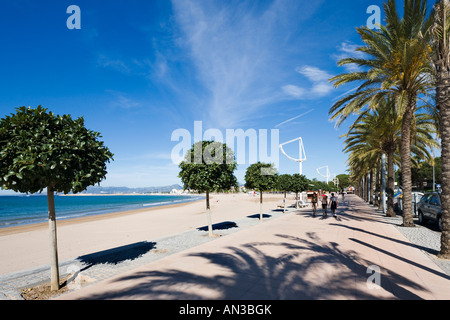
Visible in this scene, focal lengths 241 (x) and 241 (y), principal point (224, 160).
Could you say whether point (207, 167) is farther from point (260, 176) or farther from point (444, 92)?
point (444, 92)

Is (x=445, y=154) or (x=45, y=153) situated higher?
(x=45, y=153)

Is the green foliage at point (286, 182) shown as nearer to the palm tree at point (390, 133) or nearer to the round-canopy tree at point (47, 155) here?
the palm tree at point (390, 133)

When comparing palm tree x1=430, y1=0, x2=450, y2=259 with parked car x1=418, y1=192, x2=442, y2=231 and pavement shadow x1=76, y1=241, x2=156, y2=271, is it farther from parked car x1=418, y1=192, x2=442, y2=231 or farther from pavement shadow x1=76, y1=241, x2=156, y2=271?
pavement shadow x1=76, y1=241, x2=156, y2=271

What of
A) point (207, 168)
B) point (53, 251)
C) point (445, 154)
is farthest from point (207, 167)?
point (445, 154)

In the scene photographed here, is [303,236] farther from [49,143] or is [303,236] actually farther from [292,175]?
[292,175]

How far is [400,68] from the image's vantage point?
12062 millimetres

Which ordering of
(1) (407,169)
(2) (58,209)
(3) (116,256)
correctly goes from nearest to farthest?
(3) (116,256) < (1) (407,169) < (2) (58,209)

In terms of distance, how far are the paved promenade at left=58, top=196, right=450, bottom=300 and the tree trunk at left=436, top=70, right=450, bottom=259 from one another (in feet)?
2.29

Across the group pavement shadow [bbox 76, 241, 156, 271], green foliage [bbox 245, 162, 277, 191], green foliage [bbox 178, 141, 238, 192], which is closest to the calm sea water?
pavement shadow [bbox 76, 241, 156, 271]

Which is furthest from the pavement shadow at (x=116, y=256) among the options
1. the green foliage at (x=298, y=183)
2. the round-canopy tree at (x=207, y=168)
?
the green foliage at (x=298, y=183)

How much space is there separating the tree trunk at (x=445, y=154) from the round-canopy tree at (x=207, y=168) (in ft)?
23.6

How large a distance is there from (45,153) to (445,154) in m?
10.5
